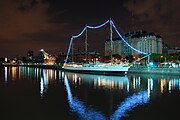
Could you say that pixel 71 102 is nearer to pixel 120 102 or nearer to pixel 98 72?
pixel 120 102

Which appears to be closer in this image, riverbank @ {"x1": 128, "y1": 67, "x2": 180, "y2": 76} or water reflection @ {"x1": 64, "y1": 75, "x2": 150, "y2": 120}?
water reflection @ {"x1": 64, "y1": 75, "x2": 150, "y2": 120}

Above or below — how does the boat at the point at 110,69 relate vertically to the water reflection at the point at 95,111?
above

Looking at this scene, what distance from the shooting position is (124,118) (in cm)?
1383

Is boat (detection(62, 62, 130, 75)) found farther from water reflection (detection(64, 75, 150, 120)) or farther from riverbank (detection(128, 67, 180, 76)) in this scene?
water reflection (detection(64, 75, 150, 120))

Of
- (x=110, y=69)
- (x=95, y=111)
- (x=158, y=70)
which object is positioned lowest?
(x=95, y=111)

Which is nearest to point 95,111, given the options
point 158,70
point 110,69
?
point 158,70

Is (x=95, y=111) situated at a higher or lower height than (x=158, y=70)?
lower

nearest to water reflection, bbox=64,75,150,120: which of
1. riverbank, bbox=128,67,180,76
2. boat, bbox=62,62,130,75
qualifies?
riverbank, bbox=128,67,180,76

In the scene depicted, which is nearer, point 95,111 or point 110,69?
point 95,111

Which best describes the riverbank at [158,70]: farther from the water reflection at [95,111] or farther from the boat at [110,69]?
the water reflection at [95,111]

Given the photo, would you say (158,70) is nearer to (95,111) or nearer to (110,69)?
(110,69)

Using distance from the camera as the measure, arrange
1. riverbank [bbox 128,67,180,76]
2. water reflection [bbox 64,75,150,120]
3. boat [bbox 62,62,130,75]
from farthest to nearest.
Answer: boat [bbox 62,62,130,75], riverbank [bbox 128,67,180,76], water reflection [bbox 64,75,150,120]

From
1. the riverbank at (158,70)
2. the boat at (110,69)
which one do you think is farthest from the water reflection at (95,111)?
the boat at (110,69)

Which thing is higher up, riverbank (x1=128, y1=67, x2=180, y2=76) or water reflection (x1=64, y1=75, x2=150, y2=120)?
riverbank (x1=128, y1=67, x2=180, y2=76)
